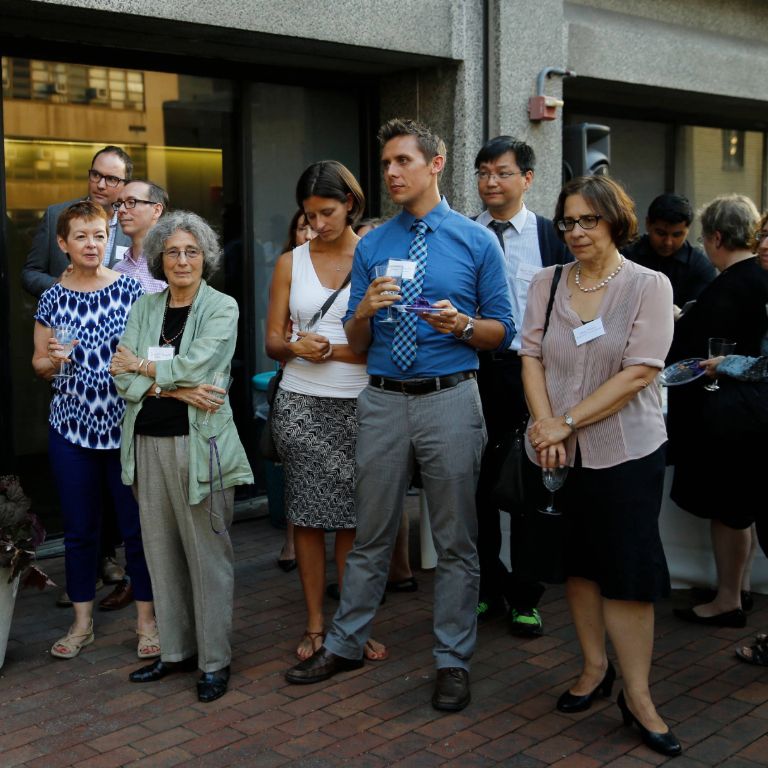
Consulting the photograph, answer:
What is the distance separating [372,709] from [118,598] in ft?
6.04

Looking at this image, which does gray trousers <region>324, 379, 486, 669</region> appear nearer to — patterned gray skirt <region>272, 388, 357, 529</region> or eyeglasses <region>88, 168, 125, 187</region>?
patterned gray skirt <region>272, 388, 357, 529</region>

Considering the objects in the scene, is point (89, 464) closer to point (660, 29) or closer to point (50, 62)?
point (50, 62)

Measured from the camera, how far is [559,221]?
407 cm

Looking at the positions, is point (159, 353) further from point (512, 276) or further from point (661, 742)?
point (661, 742)

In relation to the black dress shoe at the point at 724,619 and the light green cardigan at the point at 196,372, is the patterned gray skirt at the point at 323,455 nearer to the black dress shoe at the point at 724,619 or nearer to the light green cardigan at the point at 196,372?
the light green cardigan at the point at 196,372

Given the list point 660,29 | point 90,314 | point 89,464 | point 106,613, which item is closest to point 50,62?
point 90,314

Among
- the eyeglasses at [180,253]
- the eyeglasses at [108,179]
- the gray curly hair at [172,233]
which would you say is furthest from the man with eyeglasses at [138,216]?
the eyeglasses at [180,253]

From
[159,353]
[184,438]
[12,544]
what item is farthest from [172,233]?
[12,544]

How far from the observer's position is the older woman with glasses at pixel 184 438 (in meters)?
4.37

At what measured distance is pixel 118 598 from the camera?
5.59m

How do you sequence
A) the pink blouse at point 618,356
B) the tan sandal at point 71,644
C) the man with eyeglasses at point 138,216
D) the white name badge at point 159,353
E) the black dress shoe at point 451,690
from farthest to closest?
the man with eyeglasses at point 138,216, the tan sandal at point 71,644, the white name badge at point 159,353, the black dress shoe at point 451,690, the pink blouse at point 618,356

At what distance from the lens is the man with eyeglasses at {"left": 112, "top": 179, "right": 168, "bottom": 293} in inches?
216

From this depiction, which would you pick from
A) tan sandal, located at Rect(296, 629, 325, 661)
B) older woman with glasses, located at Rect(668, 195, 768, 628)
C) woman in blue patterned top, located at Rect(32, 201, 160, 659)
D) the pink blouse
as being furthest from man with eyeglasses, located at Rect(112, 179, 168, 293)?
older woman with glasses, located at Rect(668, 195, 768, 628)

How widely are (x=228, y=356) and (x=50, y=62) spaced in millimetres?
3029
